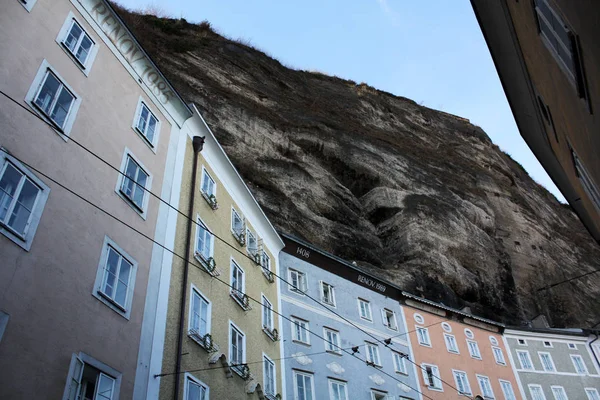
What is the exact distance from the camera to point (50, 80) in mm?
12195

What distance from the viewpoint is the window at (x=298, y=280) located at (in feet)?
74.7

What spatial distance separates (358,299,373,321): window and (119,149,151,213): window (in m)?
13.3

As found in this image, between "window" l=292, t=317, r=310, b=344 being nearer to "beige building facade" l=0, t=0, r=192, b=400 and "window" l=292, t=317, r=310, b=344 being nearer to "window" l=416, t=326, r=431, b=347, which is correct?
"window" l=416, t=326, r=431, b=347

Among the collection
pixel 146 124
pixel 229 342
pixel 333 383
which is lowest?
pixel 229 342

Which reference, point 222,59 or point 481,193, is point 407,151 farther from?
point 222,59

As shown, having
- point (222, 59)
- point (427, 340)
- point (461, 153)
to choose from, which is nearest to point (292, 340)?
point (427, 340)

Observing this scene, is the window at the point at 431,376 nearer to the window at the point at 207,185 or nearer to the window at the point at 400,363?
the window at the point at 400,363

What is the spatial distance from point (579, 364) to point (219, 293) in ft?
83.3

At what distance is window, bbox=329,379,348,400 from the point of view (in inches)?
A: 796

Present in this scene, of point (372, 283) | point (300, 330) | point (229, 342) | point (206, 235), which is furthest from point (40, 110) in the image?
point (372, 283)

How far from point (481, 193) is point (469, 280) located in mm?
17151

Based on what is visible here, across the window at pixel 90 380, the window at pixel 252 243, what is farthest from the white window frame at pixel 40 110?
the window at pixel 252 243

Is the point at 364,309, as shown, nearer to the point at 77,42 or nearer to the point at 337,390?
the point at 337,390

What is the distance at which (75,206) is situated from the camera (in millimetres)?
11367
